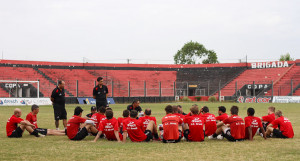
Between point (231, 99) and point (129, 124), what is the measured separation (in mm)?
45580

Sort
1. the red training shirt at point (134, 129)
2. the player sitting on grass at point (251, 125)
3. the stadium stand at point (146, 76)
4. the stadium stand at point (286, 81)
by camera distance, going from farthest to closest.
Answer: the stadium stand at point (146, 76), the stadium stand at point (286, 81), the player sitting on grass at point (251, 125), the red training shirt at point (134, 129)

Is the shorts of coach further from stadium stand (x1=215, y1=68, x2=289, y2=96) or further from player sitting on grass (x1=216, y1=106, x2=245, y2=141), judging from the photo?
stadium stand (x1=215, y1=68, x2=289, y2=96)

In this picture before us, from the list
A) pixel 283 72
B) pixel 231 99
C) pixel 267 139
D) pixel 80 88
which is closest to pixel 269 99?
pixel 231 99

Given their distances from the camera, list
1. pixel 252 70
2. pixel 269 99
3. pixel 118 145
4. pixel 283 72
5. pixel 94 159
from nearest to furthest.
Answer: pixel 94 159 → pixel 118 145 → pixel 269 99 → pixel 283 72 → pixel 252 70

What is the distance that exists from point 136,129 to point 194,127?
6.14 ft

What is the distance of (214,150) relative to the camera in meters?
9.48

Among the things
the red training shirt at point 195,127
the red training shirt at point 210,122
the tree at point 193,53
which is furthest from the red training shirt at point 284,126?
the tree at point 193,53

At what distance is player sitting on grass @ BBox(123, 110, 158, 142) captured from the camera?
11.0m

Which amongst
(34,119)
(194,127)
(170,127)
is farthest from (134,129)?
(34,119)

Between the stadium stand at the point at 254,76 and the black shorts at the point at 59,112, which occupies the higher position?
the stadium stand at the point at 254,76

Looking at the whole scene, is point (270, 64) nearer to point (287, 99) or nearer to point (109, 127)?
point (287, 99)

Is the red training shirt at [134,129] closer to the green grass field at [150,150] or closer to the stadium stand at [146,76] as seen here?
the green grass field at [150,150]

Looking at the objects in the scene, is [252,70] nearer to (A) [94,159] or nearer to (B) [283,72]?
(B) [283,72]

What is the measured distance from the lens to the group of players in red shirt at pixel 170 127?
1101 cm
